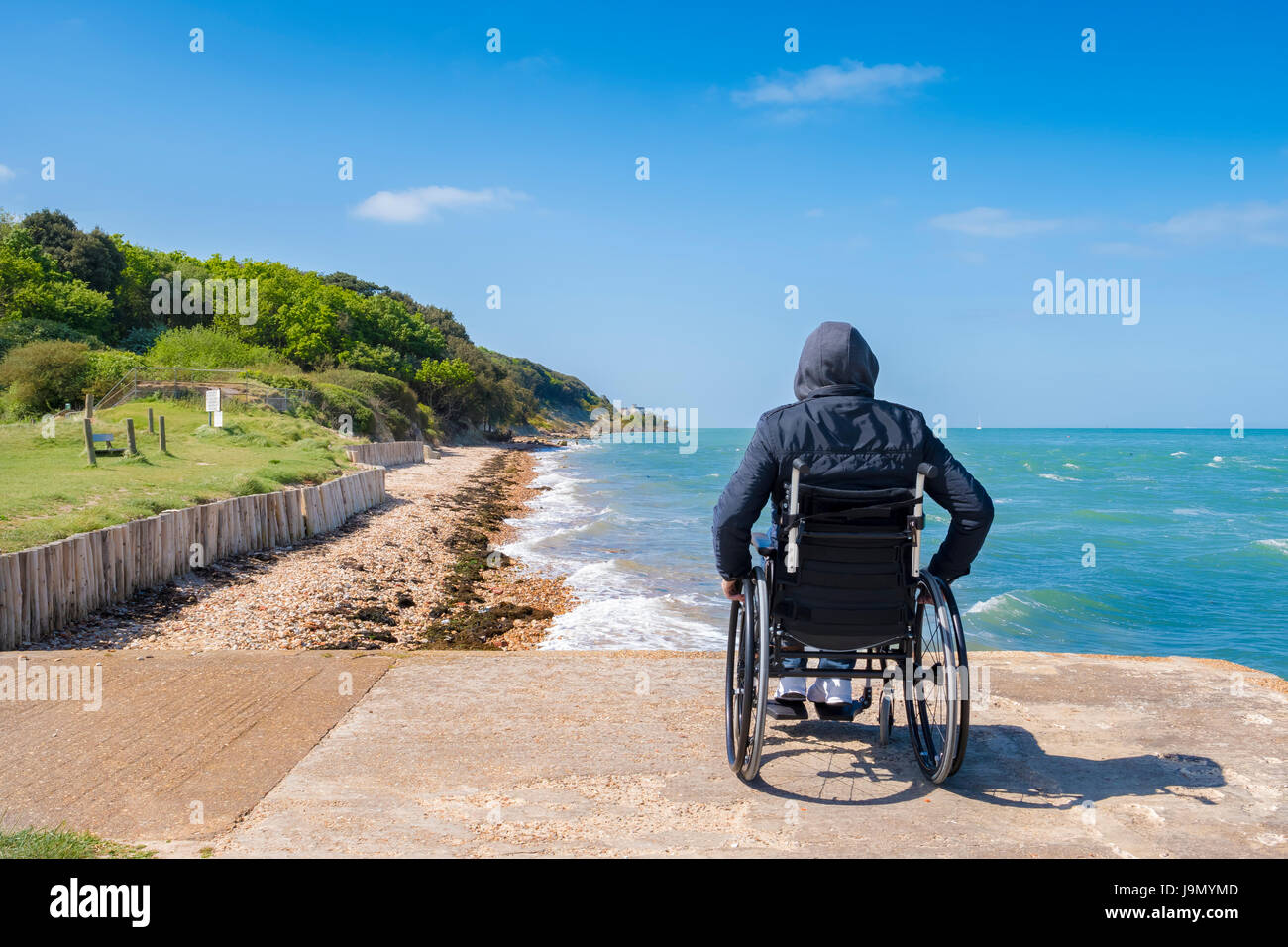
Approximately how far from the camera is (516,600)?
1471 cm

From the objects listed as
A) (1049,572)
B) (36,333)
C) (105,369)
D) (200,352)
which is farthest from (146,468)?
(200,352)

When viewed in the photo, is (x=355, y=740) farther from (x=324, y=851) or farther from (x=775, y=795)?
(x=775, y=795)

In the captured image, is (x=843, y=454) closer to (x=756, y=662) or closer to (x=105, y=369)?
(x=756, y=662)

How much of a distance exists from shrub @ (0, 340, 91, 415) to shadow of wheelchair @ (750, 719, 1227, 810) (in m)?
33.0

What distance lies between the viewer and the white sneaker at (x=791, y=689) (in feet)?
14.1

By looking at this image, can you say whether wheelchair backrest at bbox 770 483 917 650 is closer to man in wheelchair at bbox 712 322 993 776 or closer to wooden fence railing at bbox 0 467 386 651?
man in wheelchair at bbox 712 322 993 776

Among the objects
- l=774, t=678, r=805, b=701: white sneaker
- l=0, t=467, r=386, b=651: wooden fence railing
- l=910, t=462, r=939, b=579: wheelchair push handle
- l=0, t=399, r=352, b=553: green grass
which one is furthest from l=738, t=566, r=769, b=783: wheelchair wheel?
l=0, t=399, r=352, b=553: green grass

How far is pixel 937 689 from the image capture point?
13.6ft

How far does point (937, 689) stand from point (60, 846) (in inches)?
147

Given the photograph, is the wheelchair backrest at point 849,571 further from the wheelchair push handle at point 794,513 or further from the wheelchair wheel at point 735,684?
the wheelchair wheel at point 735,684

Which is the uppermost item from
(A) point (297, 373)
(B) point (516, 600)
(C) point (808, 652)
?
(A) point (297, 373)

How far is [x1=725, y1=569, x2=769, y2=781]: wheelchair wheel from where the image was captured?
353cm
